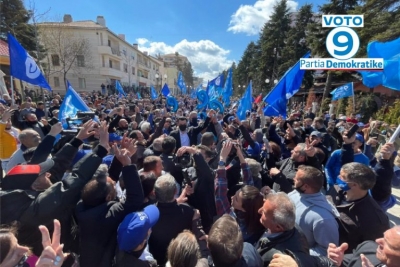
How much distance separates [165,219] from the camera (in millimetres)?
2523

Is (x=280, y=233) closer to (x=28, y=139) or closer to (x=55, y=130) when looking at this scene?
(x=55, y=130)

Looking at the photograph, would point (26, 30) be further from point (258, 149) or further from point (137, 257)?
point (137, 257)

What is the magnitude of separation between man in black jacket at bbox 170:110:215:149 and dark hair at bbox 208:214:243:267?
4.48 meters

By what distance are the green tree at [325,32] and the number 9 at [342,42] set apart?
12730 mm

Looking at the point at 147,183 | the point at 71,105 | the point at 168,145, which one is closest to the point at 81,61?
the point at 71,105

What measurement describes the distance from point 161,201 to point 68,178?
835 mm

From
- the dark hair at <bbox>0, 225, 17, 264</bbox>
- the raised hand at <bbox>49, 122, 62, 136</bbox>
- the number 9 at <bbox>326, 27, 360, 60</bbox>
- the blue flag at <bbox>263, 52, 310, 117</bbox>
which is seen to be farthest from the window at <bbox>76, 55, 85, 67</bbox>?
the dark hair at <bbox>0, 225, 17, 264</bbox>

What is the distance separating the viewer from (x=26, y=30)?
25.3 m

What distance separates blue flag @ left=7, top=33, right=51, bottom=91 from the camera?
6.51 meters

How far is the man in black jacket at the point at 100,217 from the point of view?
2.15 metres

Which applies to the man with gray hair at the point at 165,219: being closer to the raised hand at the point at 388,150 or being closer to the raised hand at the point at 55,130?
the raised hand at the point at 55,130

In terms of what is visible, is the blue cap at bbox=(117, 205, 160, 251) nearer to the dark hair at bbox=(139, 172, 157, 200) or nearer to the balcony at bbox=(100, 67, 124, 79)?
the dark hair at bbox=(139, 172, 157, 200)

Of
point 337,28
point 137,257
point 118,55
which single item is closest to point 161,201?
point 137,257

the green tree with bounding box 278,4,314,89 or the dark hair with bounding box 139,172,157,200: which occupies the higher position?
the green tree with bounding box 278,4,314,89
